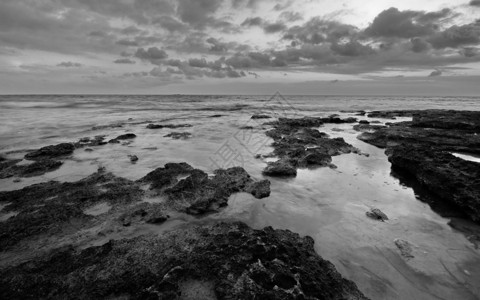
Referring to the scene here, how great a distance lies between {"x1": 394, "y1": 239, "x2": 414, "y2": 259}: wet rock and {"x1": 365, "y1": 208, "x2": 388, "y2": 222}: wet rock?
0.77 meters

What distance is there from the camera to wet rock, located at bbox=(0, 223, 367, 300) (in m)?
3.16

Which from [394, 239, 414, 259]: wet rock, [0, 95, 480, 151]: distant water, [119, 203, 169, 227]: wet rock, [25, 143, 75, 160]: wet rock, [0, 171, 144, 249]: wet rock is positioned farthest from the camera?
[0, 95, 480, 151]: distant water

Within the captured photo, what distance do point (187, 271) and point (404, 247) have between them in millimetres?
3628

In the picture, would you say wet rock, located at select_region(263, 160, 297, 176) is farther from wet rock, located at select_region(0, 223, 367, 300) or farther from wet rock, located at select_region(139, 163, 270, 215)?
wet rock, located at select_region(0, 223, 367, 300)

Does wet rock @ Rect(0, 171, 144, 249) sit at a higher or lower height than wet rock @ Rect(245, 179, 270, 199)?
higher

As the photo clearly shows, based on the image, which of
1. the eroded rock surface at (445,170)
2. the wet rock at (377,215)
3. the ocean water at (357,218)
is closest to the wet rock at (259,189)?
the ocean water at (357,218)

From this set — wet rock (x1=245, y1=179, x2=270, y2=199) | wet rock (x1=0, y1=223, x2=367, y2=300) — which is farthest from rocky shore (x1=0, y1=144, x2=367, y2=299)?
wet rock (x1=245, y1=179, x2=270, y2=199)

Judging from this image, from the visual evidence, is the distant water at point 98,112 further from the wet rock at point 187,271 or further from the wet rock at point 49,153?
the wet rock at point 187,271

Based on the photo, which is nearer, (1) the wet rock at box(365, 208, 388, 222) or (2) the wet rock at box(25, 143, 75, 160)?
(1) the wet rock at box(365, 208, 388, 222)

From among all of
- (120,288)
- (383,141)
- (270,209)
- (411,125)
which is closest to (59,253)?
(120,288)

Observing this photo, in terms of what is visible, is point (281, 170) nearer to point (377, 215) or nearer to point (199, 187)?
point (199, 187)

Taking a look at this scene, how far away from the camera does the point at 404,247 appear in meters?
4.46

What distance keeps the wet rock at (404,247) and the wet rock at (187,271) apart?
4.86 feet

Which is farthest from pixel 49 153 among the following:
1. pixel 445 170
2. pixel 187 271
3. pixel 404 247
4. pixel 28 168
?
pixel 445 170
